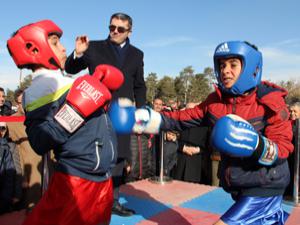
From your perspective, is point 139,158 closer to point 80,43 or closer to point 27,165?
point 27,165

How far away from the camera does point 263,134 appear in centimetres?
238

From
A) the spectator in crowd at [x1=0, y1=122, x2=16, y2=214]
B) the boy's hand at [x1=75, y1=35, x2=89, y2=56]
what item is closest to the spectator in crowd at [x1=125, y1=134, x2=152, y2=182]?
the spectator in crowd at [x1=0, y1=122, x2=16, y2=214]

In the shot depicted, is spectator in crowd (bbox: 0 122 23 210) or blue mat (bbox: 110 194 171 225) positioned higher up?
spectator in crowd (bbox: 0 122 23 210)

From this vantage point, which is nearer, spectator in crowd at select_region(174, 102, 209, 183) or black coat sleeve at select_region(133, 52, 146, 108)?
black coat sleeve at select_region(133, 52, 146, 108)

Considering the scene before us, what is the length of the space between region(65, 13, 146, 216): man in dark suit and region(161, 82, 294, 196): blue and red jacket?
1.57 m

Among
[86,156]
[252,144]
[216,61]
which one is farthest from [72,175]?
[216,61]

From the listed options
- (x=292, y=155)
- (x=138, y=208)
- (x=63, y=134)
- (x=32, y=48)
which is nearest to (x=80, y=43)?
(x=32, y=48)

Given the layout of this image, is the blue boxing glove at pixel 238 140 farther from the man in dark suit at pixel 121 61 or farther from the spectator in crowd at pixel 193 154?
the spectator in crowd at pixel 193 154

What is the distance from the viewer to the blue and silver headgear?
2357 millimetres

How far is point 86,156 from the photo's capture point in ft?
7.29

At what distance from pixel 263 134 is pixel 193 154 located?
3904 millimetres

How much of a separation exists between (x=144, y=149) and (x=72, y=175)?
4265 mm

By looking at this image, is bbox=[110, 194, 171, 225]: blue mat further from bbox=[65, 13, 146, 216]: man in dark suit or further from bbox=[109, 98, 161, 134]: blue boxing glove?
bbox=[109, 98, 161, 134]: blue boxing glove

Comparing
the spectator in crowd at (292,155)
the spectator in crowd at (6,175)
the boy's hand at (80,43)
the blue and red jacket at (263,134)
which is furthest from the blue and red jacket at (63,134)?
the spectator in crowd at (292,155)
